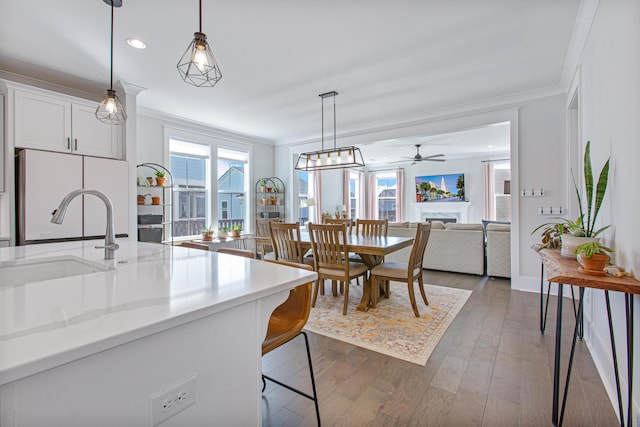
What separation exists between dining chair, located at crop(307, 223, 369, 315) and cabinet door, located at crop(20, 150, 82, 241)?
2.40m

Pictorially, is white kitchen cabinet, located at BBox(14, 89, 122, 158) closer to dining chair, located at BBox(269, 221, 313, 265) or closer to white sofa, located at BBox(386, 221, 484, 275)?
dining chair, located at BBox(269, 221, 313, 265)

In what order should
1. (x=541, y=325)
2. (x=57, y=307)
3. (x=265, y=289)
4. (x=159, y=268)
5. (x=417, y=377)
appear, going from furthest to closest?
(x=541, y=325) < (x=417, y=377) < (x=159, y=268) < (x=265, y=289) < (x=57, y=307)

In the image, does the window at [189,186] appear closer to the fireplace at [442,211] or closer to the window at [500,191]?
the fireplace at [442,211]

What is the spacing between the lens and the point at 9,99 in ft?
9.11

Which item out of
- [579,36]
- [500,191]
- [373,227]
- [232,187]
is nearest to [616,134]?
[579,36]

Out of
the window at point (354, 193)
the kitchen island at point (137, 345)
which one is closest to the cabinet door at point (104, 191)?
the kitchen island at point (137, 345)

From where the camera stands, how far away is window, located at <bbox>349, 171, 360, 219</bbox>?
9827 millimetres

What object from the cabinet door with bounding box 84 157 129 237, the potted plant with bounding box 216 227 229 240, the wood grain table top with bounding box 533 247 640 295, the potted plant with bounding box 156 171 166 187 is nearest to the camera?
the wood grain table top with bounding box 533 247 640 295

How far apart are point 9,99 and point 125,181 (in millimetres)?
1154

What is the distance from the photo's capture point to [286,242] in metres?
3.51

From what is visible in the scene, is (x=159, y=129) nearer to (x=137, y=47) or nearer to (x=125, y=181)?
(x=125, y=181)

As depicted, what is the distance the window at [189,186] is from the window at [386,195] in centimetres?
622

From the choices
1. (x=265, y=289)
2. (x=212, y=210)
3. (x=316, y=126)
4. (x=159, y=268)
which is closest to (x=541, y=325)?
(x=265, y=289)

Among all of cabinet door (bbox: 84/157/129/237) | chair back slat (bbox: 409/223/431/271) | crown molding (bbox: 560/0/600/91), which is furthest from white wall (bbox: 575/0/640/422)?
cabinet door (bbox: 84/157/129/237)
